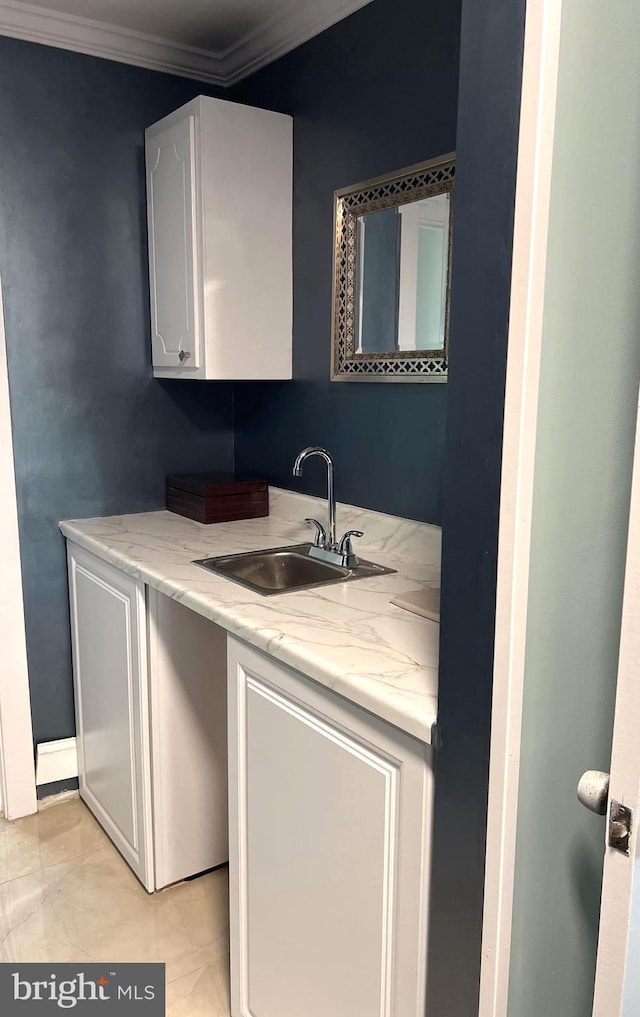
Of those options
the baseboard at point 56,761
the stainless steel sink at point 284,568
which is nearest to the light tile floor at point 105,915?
the baseboard at point 56,761

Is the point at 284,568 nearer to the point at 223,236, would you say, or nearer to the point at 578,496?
the point at 223,236

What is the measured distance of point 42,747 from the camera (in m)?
2.52

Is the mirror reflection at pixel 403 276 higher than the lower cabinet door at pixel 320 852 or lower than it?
higher

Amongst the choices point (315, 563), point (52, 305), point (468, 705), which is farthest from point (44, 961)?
point (52, 305)

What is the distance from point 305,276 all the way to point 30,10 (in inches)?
41.5

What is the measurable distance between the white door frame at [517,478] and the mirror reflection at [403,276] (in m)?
1.00

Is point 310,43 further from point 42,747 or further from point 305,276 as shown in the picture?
point 42,747

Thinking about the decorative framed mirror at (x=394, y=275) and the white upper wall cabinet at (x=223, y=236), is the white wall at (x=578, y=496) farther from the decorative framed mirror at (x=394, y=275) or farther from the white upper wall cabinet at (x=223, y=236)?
the white upper wall cabinet at (x=223, y=236)

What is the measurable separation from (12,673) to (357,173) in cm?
179

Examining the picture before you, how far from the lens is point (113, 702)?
87.3 inches

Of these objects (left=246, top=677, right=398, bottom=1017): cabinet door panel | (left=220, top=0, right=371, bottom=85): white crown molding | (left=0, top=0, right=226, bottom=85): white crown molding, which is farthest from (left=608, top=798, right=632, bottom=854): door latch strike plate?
(left=0, top=0, right=226, bottom=85): white crown molding

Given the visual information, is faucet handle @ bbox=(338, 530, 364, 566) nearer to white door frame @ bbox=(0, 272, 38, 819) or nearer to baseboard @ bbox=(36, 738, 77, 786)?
white door frame @ bbox=(0, 272, 38, 819)

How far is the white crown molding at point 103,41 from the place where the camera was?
2205 mm

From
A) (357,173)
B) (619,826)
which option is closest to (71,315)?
(357,173)
